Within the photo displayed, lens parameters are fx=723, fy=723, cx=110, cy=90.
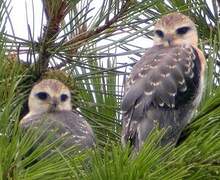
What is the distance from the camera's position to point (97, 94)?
15.3 feet

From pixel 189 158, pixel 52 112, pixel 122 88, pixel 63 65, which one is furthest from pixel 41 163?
pixel 52 112

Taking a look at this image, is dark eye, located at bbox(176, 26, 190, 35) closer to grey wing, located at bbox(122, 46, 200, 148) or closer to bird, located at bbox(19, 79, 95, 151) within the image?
grey wing, located at bbox(122, 46, 200, 148)

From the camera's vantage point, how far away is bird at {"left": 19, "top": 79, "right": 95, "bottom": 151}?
4.36 metres

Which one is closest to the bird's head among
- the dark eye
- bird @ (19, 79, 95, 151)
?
the dark eye

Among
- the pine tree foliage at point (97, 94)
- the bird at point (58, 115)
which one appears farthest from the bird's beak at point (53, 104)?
the pine tree foliage at point (97, 94)

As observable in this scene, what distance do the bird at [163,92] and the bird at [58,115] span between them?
0.31 metres

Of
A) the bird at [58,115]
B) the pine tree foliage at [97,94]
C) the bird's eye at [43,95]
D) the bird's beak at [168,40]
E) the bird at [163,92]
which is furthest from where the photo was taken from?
the bird's eye at [43,95]

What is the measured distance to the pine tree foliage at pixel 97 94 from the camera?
237 cm

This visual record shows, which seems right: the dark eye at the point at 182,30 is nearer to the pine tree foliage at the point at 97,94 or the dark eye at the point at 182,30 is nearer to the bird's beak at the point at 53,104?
the pine tree foliage at the point at 97,94

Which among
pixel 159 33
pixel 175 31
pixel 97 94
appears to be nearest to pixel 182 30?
pixel 175 31

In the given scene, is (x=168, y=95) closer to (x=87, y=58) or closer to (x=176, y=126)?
(x=176, y=126)

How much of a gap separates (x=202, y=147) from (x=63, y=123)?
2.04 meters

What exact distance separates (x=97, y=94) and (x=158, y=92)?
52cm

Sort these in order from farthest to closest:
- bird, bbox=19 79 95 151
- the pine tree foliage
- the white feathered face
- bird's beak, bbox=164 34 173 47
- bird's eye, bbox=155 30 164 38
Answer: the white feathered face, bird's eye, bbox=155 30 164 38, bird's beak, bbox=164 34 173 47, bird, bbox=19 79 95 151, the pine tree foliage
